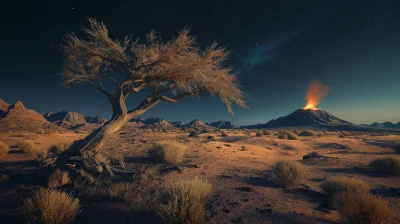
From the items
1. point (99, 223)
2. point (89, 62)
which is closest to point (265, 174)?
point (99, 223)

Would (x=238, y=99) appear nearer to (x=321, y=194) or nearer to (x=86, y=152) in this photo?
(x=321, y=194)

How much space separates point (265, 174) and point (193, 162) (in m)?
3.78

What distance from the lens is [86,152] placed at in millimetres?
8008

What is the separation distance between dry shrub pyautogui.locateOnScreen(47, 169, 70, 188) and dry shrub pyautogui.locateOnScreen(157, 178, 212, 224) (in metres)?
4.32

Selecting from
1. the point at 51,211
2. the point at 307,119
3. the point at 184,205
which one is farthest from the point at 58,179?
the point at 307,119

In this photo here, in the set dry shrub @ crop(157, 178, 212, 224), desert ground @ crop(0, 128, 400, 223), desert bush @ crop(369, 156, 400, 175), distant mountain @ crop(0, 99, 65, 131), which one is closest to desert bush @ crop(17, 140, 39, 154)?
desert ground @ crop(0, 128, 400, 223)

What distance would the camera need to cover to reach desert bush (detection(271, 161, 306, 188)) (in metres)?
6.84

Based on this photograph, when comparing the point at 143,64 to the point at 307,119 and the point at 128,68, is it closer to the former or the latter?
the point at 128,68

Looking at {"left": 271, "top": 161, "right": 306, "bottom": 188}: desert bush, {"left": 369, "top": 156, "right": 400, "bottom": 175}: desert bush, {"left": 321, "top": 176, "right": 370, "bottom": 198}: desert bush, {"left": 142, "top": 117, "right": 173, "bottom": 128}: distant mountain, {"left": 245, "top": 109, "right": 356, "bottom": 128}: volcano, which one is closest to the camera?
{"left": 321, "top": 176, "right": 370, "bottom": 198}: desert bush

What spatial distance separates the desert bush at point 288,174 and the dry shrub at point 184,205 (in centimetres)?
364

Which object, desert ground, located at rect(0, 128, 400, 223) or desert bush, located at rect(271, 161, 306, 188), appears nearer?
desert ground, located at rect(0, 128, 400, 223)

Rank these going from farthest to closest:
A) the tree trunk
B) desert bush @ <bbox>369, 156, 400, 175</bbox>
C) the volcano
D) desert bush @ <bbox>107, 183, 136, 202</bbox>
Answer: the volcano, desert bush @ <bbox>369, 156, 400, 175</bbox>, the tree trunk, desert bush @ <bbox>107, 183, 136, 202</bbox>

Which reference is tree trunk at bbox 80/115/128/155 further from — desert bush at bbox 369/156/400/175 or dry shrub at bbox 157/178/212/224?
desert bush at bbox 369/156/400/175

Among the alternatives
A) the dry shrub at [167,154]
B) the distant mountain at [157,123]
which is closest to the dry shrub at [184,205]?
the dry shrub at [167,154]
